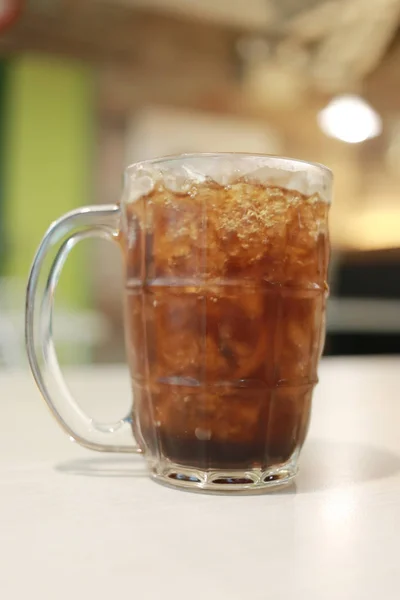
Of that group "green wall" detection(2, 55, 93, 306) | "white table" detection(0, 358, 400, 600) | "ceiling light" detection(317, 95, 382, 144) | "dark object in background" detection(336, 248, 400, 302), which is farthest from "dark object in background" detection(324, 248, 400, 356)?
"white table" detection(0, 358, 400, 600)

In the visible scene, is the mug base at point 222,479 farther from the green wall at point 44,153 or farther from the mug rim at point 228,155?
the green wall at point 44,153

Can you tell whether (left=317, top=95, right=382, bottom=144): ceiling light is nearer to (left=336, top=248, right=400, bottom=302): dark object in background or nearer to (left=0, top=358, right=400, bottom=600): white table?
(left=336, top=248, right=400, bottom=302): dark object in background

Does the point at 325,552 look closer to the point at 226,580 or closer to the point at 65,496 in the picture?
the point at 226,580

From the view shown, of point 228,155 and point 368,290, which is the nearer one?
point 228,155

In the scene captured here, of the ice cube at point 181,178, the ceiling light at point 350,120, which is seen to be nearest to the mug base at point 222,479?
the ice cube at point 181,178

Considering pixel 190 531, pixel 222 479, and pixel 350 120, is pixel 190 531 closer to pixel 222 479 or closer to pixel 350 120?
pixel 222 479

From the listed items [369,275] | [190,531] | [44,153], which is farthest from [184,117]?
[190,531]

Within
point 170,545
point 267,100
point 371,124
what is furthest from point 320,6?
point 170,545

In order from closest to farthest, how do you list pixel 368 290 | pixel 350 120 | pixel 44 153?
pixel 44 153 → pixel 368 290 → pixel 350 120

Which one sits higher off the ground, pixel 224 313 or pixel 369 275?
pixel 224 313
